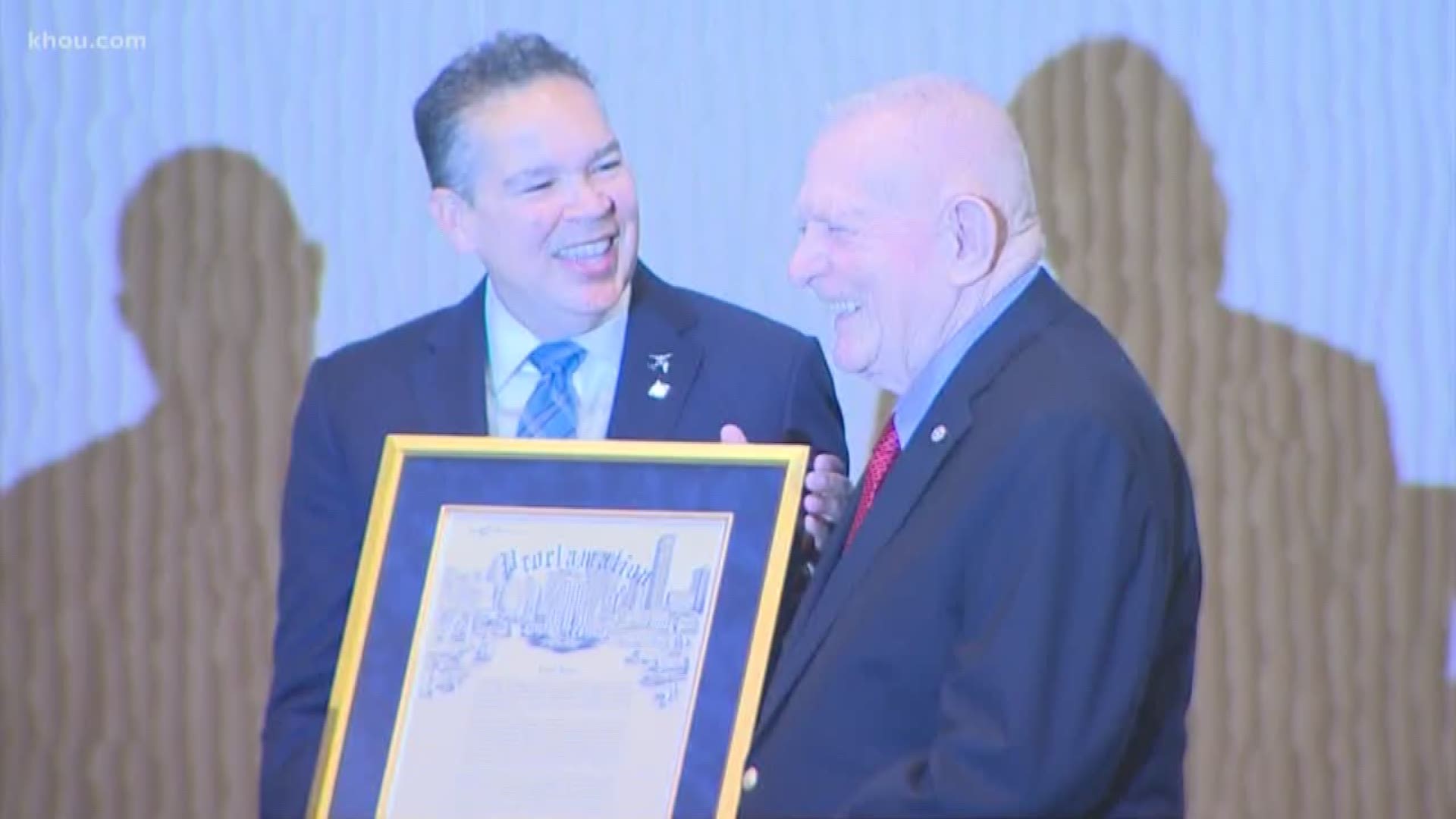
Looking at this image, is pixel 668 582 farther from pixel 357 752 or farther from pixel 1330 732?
pixel 1330 732

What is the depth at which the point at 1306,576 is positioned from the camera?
345cm

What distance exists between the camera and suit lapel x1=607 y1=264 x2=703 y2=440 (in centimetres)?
264

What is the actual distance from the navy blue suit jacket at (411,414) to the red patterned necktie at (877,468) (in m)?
0.33

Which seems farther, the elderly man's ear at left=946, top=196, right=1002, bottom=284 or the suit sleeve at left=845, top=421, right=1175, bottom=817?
the elderly man's ear at left=946, top=196, right=1002, bottom=284

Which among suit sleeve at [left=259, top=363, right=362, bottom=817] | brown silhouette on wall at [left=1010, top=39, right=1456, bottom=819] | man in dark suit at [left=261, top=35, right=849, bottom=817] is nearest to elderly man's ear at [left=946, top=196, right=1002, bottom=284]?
man in dark suit at [left=261, top=35, right=849, bottom=817]

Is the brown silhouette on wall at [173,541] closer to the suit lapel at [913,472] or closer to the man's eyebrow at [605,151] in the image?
the man's eyebrow at [605,151]

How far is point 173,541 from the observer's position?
3.41m

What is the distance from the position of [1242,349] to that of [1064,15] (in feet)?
1.94

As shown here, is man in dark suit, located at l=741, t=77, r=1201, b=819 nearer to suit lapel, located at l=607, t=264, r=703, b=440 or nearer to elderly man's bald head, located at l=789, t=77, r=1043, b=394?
elderly man's bald head, located at l=789, t=77, r=1043, b=394

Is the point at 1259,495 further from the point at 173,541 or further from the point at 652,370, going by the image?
the point at 173,541

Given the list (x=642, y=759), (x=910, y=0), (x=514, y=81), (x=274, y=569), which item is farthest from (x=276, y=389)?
(x=642, y=759)
